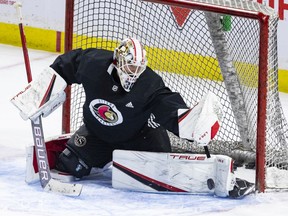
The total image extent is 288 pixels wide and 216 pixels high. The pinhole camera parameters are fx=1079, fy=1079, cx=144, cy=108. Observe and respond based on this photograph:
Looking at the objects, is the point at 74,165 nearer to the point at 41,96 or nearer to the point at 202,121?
the point at 41,96

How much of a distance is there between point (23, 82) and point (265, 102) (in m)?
2.79

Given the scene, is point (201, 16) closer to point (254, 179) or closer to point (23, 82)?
point (254, 179)

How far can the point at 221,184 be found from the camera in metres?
4.61

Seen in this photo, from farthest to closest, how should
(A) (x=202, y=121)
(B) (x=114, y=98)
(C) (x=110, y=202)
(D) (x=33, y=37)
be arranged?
(D) (x=33, y=37) → (B) (x=114, y=98) → (C) (x=110, y=202) → (A) (x=202, y=121)

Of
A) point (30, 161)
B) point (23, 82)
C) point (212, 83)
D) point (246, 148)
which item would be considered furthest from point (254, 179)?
point (23, 82)

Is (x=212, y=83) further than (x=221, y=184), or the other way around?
(x=212, y=83)

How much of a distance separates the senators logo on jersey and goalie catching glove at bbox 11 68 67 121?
18 centimetres

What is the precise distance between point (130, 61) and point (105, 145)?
532mm

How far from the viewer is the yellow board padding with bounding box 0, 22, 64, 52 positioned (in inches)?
308

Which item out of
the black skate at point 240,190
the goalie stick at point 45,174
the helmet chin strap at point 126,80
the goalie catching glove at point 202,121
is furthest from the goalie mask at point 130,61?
the black skate at point 240,190

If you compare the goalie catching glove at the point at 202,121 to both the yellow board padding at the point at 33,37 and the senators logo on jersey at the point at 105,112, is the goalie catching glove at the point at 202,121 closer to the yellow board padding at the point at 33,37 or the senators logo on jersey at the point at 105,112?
the senators logo on jersey at the point at 105,112

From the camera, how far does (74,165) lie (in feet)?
15.9

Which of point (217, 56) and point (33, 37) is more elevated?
point (217, 56)

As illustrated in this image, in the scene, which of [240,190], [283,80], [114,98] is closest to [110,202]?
[114,98]
